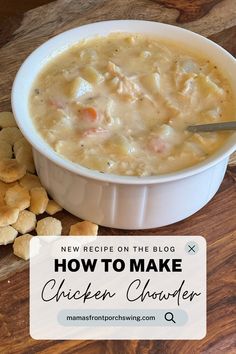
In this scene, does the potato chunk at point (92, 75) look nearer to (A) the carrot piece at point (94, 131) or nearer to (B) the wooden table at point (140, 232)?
(A) the carrot piece at point (94, 131)

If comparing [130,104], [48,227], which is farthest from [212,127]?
[48,227]

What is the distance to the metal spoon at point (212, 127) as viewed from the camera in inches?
51.5

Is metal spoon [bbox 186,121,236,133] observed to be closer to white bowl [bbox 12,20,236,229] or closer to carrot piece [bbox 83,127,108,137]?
white bowl [bbox 12,20,236,229]

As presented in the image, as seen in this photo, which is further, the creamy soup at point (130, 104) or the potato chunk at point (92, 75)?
the potato chunk at point (92, 75)

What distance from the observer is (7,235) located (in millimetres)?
1321

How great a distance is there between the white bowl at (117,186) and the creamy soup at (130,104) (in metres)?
0.03

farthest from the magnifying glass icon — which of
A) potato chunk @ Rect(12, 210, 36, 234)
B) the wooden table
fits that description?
potato chunk @ Rect(12, 210, 36, 234)

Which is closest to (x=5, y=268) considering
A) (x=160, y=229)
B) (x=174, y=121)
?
(x=160, y=229)

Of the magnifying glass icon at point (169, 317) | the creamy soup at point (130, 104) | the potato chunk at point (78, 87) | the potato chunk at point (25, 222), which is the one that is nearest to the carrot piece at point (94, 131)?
the creamy soup at point (130, 104)

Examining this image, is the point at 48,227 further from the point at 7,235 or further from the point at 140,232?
the point at 140,232

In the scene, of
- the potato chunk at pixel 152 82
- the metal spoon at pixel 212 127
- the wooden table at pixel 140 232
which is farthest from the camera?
the potato chunk at pixel 152 82

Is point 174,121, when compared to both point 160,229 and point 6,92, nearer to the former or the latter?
point 160,229

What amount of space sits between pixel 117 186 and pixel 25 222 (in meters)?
0.24

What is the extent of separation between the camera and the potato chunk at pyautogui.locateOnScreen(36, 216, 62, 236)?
52.7 inches
